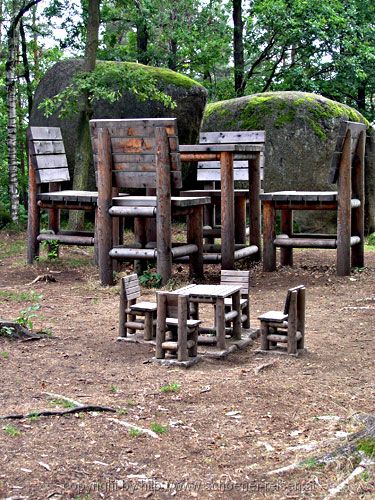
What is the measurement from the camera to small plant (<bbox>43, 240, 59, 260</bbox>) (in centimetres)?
1159

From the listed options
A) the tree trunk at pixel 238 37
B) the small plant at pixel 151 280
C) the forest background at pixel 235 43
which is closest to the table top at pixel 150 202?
the small plant at pixel 151 280

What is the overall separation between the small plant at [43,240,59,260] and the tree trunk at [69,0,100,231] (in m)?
1.38

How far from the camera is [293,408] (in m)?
5.12

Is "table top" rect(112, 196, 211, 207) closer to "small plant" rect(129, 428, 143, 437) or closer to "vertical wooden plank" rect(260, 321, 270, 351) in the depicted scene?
"vertical wooden plank" rect(260, 321, 270, 351)

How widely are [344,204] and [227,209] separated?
1.43 m

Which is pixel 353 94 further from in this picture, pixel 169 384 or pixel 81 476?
pixel 81 476

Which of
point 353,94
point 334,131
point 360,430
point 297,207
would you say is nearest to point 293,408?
point 360,430

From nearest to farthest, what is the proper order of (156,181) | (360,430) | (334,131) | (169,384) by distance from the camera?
(360,430)
(169,384)
(156,181)
(334,131)

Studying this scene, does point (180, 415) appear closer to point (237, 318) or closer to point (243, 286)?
point (237, 318)

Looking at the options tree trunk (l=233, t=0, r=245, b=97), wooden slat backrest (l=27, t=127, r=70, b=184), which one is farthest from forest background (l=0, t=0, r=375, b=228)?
wooden slat backrest (l=27, t=127, r=70, b=184)

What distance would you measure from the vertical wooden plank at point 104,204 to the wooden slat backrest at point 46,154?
1814 mm

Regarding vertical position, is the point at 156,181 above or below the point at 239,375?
above

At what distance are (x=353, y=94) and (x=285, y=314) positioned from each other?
16394 millimetres

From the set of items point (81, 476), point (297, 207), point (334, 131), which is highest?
point (334, 131)
